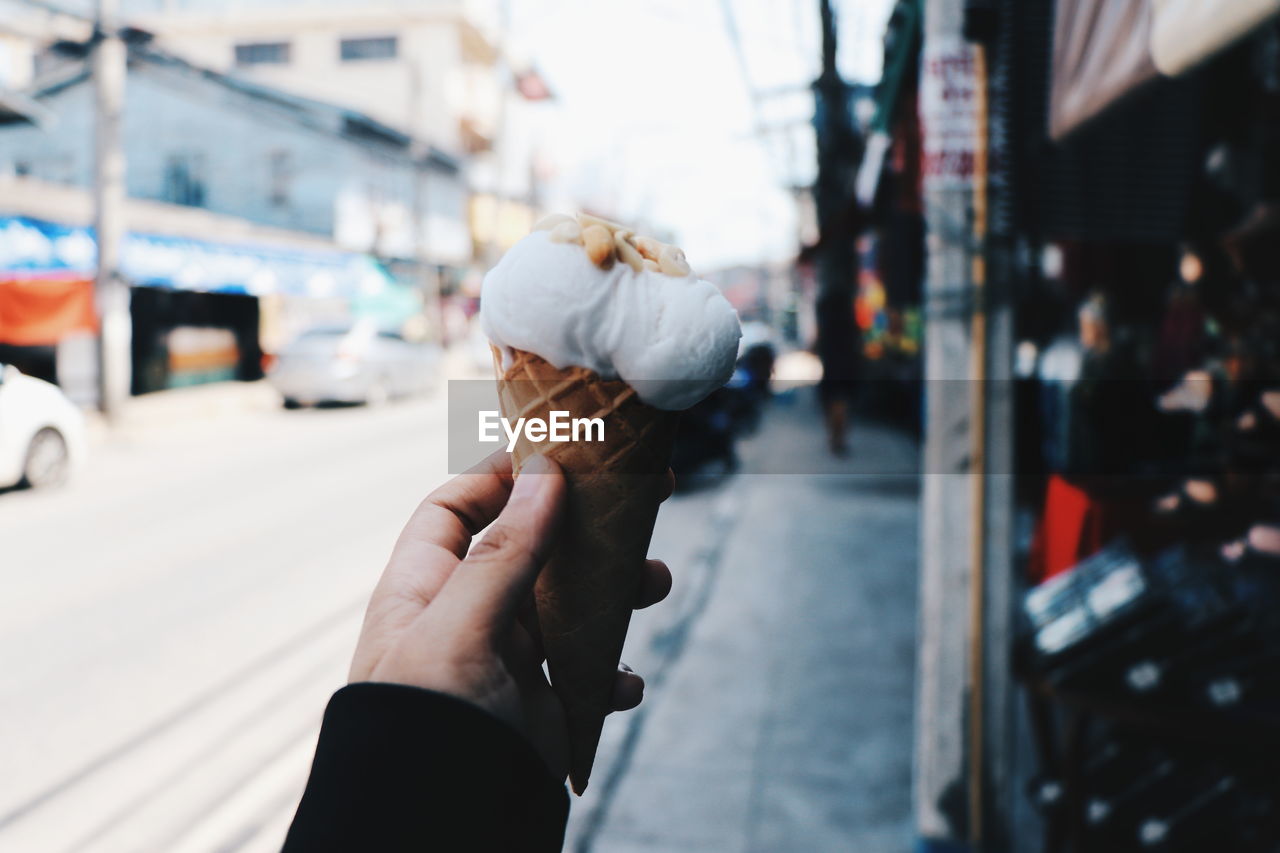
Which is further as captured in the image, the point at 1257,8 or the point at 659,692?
the point at 659,692

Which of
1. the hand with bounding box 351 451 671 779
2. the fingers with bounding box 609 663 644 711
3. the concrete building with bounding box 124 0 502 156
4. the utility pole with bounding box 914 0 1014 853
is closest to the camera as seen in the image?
the hand with bounding box 351 451 671 779

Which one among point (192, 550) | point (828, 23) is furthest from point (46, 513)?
point (828, 23)

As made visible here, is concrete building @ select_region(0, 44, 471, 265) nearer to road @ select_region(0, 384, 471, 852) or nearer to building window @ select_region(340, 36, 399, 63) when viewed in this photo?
building window @ select_region(340, 36, 399, 63)

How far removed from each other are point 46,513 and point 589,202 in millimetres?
29679

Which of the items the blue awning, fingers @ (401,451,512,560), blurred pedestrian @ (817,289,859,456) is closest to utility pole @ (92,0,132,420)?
the blue awning

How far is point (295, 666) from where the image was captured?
213 inches

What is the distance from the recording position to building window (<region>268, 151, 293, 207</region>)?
1058 inches

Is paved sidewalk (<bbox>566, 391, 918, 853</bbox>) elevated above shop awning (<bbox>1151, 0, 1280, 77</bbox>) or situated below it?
below

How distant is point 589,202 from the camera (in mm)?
36750

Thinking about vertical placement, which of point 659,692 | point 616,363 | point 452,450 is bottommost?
point 659,692

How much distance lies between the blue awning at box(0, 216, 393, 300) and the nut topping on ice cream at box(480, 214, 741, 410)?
3554mm

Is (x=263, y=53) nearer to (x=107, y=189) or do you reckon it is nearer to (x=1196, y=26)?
(x=107, y=189)

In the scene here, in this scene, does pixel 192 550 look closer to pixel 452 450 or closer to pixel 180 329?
pixel 452 450

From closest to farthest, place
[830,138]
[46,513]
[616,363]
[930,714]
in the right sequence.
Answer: [616,363]
[930,714]
[46,513]
[830,138]
